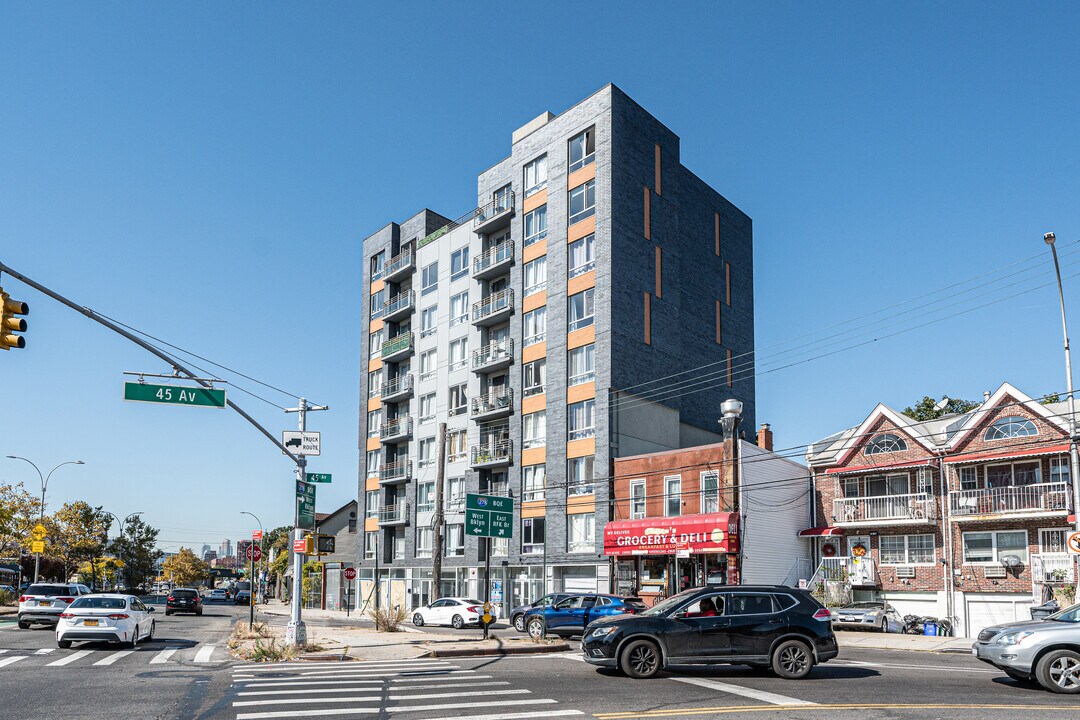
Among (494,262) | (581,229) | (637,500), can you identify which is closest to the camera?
(637,500)

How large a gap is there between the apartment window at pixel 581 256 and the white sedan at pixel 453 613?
56.9 ft

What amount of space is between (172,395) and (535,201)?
1304 inches

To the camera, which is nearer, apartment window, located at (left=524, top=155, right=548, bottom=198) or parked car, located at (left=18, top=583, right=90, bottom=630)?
parked car, located at (left=18, top=583, right=90, bottom=630)

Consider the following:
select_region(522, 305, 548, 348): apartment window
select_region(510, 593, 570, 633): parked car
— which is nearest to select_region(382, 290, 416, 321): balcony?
select_region(522, 305, 548, 348): apartment window

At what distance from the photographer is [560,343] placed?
47.2 metres

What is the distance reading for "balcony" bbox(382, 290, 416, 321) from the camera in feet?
201

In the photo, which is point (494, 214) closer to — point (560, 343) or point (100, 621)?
A: point (560, 343)

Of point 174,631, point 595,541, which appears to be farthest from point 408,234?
point 174,631

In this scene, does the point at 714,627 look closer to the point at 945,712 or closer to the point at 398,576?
the point at 945,712

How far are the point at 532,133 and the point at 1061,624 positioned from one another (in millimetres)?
41072

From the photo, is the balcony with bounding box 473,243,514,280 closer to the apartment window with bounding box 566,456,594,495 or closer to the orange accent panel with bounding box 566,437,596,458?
the orange accent panel with bounding box 566,437,596,458

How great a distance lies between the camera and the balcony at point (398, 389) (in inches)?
2355

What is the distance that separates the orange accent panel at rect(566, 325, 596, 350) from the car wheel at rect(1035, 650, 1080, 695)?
3163 centimetres

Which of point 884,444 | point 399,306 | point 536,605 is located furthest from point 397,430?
point 884,444
